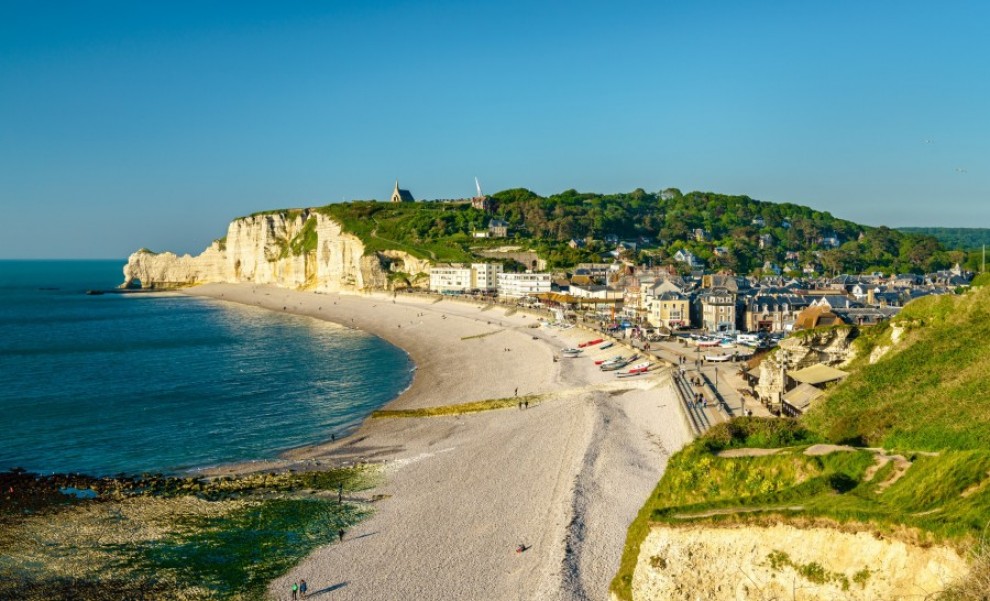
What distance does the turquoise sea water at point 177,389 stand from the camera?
3712 centimetres

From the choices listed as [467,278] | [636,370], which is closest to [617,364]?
[636,370]

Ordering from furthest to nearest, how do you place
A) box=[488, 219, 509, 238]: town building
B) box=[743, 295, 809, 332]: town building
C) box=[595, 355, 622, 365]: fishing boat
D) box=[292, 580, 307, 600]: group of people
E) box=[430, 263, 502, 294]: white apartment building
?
box=[488, 219, 509, 238]: town building, box=[430, 263, 502, 294]: white apartment building, box=[743, 295, 809, 332]: town building, box=[595, 355, 622, 365]: fishing boat, box=[292, 580, 307, 600]: group of people

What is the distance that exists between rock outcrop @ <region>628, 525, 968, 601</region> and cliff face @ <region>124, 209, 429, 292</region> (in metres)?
104

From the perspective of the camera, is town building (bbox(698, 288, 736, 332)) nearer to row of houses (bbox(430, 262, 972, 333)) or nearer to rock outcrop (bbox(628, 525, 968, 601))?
row of houses (bbox(430, 262, 972, 333))

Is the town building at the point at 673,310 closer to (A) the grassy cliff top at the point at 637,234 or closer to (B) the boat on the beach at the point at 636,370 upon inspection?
(B) the boat on the beach at the point at 636,370

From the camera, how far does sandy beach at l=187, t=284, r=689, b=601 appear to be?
21359mm

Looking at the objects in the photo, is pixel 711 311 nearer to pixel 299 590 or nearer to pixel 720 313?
pixel 720 313

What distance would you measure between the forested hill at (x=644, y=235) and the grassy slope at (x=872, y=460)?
3508 inches

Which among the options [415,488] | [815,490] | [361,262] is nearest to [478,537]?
[415,488]

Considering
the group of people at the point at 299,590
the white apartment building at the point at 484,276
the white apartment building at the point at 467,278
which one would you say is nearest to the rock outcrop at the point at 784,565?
the group of people at the point at 299,590

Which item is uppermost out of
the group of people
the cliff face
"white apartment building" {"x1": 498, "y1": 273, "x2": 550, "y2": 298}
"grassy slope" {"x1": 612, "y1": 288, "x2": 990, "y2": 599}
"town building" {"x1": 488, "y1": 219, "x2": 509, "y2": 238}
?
"town building" {"x1": 488, "y1": 219, "x2": 509, "y2": 238}

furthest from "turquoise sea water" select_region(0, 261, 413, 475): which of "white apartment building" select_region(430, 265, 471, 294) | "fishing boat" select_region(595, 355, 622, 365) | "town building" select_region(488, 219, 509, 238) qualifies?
"town building" select_region(488, 219, 509, 238)

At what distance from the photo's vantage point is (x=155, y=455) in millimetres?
35969

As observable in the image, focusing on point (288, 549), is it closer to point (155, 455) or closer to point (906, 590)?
point (155, 455)
